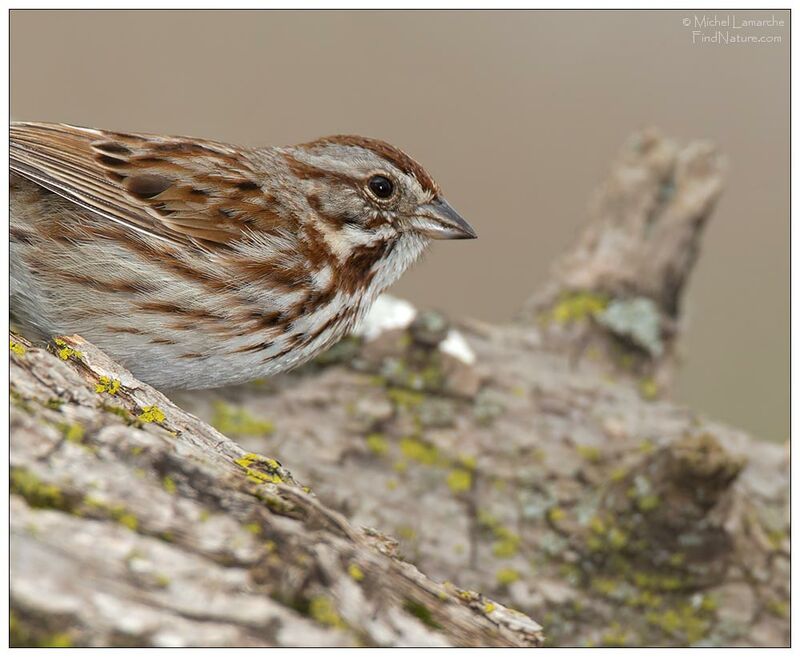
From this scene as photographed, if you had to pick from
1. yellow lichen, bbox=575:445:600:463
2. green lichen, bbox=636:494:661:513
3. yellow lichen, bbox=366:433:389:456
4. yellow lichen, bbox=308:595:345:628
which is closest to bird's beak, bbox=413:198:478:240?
yellow lichen, bbox=366:433:389:456

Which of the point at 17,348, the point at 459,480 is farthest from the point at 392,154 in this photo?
the point at 17,348

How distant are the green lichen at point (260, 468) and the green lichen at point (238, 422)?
6.42 ft

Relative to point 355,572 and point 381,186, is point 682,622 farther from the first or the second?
point 355,572

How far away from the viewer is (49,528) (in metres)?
2.22

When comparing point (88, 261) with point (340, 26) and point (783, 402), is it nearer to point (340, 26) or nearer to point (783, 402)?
point (340, 26)

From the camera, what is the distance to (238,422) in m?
5.02

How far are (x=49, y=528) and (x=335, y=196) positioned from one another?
2.60m

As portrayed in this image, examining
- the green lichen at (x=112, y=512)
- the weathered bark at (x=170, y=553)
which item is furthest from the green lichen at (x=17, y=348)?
the green lichen at (x=112, y=512)

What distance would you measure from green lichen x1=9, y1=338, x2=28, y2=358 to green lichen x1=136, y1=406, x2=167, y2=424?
0.38 meters

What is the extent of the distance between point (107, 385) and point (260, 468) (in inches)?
21.5

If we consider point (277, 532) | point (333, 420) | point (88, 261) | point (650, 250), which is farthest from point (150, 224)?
point (650, 250)

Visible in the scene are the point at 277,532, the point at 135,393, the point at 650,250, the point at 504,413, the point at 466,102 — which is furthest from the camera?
the point at 466,102

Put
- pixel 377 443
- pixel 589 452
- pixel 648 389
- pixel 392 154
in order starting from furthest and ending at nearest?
pixel 648 389, pixel 589 452, pixel 377 443, pixel 392 154

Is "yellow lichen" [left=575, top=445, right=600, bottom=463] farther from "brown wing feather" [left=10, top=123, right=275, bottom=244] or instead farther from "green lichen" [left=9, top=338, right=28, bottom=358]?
"green lichen" [left=9, top=338, right=28, bottom=358]
